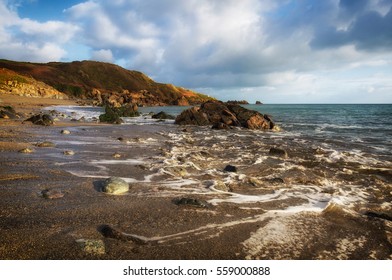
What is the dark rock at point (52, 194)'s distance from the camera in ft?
15.1

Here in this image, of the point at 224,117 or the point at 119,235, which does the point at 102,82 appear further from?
the point at 119,235

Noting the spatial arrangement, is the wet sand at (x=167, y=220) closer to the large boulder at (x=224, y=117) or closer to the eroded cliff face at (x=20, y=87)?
the large boulder at (x=224, y=117)

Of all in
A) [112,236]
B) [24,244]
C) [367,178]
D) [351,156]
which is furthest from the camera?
[351,156]

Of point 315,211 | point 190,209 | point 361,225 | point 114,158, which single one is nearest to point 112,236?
point 190,209

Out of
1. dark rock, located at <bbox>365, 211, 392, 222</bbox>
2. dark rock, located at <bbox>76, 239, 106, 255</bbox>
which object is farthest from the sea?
dark rock, located at <bbox>76, 239, 106, 255</bbox>

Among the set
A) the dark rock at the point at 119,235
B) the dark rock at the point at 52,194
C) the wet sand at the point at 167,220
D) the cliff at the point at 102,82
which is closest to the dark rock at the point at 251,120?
the wet sand at the point at 167,220

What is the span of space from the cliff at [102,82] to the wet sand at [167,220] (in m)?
75.4

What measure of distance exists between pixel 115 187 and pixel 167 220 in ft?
5.04

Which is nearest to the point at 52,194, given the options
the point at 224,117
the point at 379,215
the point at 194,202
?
the point at 194,202

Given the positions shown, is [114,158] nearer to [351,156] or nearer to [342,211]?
[342,211]

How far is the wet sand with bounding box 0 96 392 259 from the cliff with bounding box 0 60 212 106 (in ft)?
247

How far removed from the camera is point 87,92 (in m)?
91.2

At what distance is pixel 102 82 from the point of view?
111875mm

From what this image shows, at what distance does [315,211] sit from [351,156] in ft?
22.9
